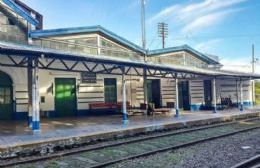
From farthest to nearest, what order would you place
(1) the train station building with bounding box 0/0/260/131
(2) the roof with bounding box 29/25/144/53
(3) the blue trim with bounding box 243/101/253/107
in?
(3) the blue trim with bounding box 243/101/253/107 < (2) the roof with bounding box 29/25/144/53 < (1) the train station building with bounding box 0/0/260/131

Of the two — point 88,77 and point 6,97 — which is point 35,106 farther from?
point 88,77

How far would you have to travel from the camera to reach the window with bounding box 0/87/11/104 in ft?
63.2

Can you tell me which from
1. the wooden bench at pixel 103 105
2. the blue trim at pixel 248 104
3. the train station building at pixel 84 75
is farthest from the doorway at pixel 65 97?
the blue trim at pixel 248 104

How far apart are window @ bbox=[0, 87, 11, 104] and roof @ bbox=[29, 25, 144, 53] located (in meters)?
→ 3.29

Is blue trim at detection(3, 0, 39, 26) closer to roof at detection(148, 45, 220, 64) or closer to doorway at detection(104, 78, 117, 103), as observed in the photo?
doorway at detection(104, 78, 117, 103)

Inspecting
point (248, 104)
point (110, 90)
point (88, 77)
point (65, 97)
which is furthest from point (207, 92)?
point (65, 97)

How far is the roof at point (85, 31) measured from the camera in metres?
21.1

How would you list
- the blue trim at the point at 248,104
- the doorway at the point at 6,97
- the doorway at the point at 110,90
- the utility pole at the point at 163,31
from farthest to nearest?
the utility pole at the point at 163,31 → the blue trim at the point at 248,104 → the doorway at the point at 110,90 → the doorway at the point at 6,97

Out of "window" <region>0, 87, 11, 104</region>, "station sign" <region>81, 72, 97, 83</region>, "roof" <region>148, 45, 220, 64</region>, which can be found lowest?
"window" <region>0, 87, 11, 104</region>

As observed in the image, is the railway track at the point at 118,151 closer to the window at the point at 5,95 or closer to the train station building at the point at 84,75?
the train station building at the point at 84,75

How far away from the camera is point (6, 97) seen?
766 inches

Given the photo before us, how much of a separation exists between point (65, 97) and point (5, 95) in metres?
3.77

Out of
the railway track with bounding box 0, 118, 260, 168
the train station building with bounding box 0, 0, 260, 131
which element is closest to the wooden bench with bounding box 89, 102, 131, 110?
the train station building with bounding box 0, 0, 260, 131

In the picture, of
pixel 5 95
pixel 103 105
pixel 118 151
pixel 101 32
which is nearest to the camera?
pixel 118 151
